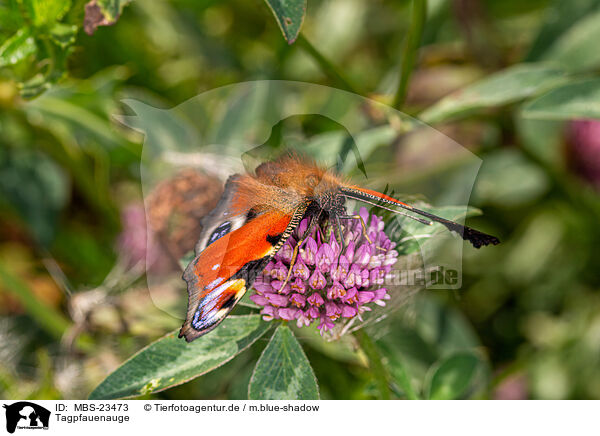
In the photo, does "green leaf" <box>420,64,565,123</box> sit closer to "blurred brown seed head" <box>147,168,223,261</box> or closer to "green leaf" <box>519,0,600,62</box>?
"green leaf" <box>519,0,600,62</box>

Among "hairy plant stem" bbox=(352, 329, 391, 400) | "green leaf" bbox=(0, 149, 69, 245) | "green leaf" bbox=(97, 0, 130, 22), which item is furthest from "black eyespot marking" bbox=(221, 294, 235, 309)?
"green leaf" bbox=(0, 149, 69, 245)

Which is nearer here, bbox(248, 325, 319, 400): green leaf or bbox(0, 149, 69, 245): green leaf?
bbox(248, 325, 319, 400): green leaf

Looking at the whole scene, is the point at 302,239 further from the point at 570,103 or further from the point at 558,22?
the point at 558,22

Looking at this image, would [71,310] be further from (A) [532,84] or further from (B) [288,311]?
(A) [532,84]

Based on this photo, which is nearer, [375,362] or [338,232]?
[338,232]

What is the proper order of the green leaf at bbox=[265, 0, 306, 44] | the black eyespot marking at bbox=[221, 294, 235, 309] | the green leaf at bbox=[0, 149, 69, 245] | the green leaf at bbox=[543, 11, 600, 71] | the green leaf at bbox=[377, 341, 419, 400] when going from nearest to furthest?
the black eyespot marking at bbox=[221, 294, 235, 309] → the green leaf at bbox=[265, 0, 306, 44] → the green leaf at bbox=[377, 341, 419, 400] → the green leaf at bbox=[543, 11, 600, 71] → the green leaf at bbox=[0, 149, 69, 245]

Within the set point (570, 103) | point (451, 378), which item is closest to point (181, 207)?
point (451, 378)

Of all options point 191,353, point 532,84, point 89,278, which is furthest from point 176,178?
point 532,84
